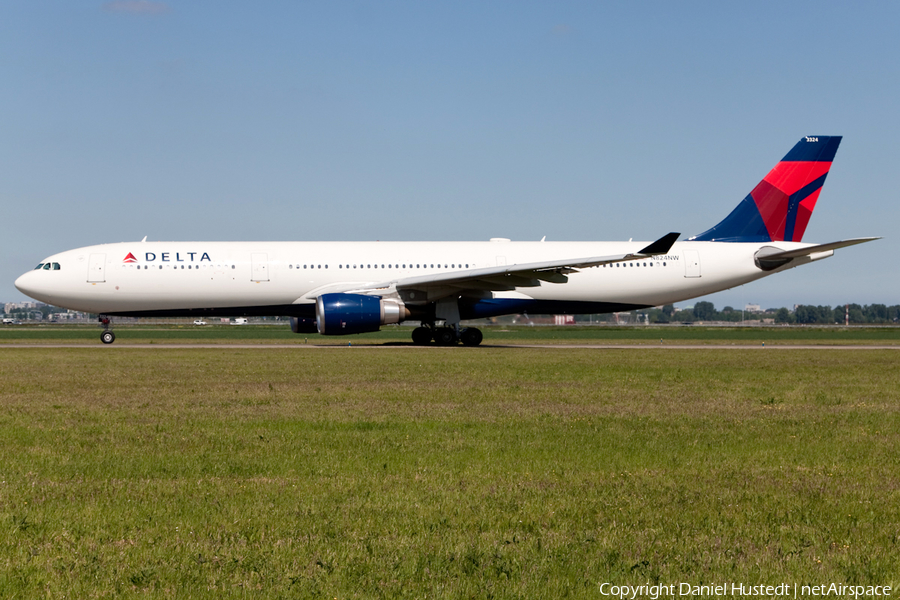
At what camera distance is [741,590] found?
4.54 meters

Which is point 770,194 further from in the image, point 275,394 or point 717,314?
point 717,314

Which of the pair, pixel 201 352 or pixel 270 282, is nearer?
pixel 201 352

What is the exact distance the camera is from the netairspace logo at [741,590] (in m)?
4.48

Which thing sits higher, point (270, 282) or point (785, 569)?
point (270, 282)

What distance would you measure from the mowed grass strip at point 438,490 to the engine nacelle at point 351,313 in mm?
12860

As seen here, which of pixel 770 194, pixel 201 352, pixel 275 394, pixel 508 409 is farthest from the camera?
pixel 770 194

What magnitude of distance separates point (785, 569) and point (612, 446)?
153 inches

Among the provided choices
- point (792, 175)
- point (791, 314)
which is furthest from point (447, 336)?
point (791, 314)

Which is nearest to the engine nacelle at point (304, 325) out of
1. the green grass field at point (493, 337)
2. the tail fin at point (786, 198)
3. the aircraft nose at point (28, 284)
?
the green grass field at point (493, 337)

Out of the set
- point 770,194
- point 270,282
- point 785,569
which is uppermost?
point 770,194

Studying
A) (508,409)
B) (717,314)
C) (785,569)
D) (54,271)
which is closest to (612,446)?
(508,409)

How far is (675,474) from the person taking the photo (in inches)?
289

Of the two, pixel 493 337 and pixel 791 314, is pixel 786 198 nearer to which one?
pixel 493 337

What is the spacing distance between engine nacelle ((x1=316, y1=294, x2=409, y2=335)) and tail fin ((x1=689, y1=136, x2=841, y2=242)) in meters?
14.0
